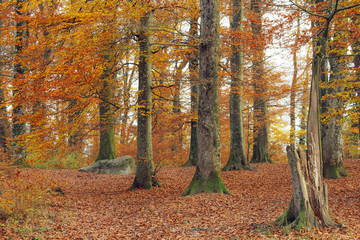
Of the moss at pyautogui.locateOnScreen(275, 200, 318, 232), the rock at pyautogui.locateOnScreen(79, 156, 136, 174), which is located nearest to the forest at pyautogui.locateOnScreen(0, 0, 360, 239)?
the moss at pyautogui.locateOnScreen(275, 200, 318, 232)

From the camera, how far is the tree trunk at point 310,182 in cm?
497

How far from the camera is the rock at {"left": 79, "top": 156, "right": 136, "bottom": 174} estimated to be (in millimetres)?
13500

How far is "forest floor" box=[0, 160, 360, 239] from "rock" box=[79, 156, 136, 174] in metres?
2.29

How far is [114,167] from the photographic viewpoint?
13578 mm

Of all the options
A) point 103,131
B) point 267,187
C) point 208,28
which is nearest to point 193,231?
point 267,187

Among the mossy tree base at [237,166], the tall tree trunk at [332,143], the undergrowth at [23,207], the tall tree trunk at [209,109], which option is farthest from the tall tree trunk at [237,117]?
the undergrowth at [23,207]

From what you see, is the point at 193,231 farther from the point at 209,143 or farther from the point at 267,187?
the point at 267,187

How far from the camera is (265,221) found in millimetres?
5695

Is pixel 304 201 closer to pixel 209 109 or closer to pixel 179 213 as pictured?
pixel 179 213

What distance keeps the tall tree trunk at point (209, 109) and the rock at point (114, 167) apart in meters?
5.67

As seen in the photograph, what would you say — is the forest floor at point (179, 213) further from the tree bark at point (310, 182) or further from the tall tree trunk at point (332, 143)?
the tall tree trunk at point (332, 143)

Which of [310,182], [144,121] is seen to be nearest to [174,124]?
[144,121]

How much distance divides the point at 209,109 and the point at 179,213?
3.04 m

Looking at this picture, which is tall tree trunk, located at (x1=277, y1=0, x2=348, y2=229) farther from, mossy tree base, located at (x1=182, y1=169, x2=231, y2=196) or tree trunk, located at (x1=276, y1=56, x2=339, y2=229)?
mossy tree base, located at (x1=182, y1=169, x2=231, y2=196)
